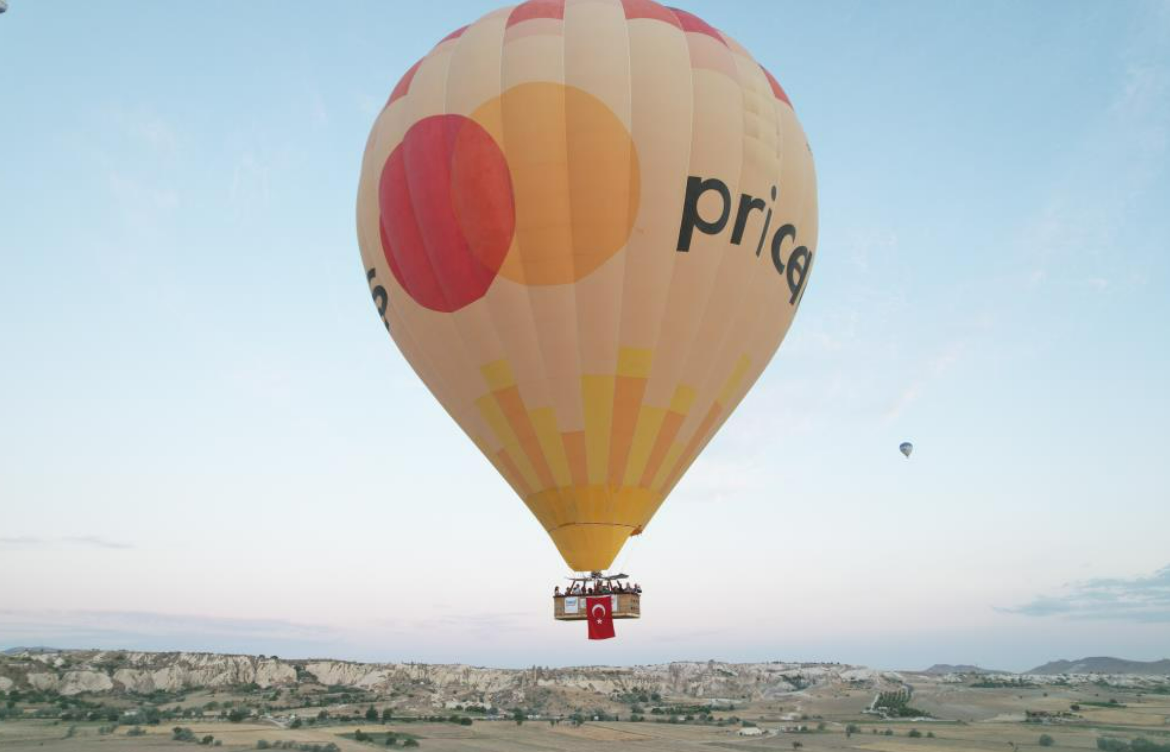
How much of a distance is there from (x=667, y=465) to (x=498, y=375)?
3.94 metres

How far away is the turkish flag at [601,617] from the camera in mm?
15766

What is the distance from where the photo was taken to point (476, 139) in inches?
627

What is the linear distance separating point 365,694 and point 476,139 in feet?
265

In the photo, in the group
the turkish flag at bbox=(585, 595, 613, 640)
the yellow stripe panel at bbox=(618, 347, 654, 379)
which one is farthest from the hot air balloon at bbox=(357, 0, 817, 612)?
the turkish flag at bbox=(585, 595, 613, 640)

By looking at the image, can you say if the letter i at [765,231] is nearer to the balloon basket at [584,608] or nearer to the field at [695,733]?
A: the balloon basket at [584,608]

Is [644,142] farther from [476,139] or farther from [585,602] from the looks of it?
[585,602]

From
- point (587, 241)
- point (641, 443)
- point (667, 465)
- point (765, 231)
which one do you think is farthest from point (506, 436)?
point (765, 231)

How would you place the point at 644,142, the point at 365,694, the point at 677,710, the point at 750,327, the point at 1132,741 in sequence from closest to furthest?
the point at 644,142, the point at 750,327, the point at 1132,741, the point at 677,710, the point at 365,694

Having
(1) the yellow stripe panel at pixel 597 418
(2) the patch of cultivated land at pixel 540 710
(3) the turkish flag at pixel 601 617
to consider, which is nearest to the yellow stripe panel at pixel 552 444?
(1) the yellow stripe panel at pixel 597 418

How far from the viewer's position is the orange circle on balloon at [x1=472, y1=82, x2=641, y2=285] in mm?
15508

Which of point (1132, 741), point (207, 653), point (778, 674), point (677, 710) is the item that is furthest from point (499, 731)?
point (778, 674)

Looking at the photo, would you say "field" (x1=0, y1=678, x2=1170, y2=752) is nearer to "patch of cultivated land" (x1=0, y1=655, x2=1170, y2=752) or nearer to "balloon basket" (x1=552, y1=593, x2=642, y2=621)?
"patch of cultivated land" (x1=0, y1=655, x2=1170, y2=752)

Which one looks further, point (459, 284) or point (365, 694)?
point (365, 694)

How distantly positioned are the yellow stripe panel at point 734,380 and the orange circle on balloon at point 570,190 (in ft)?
13.4
